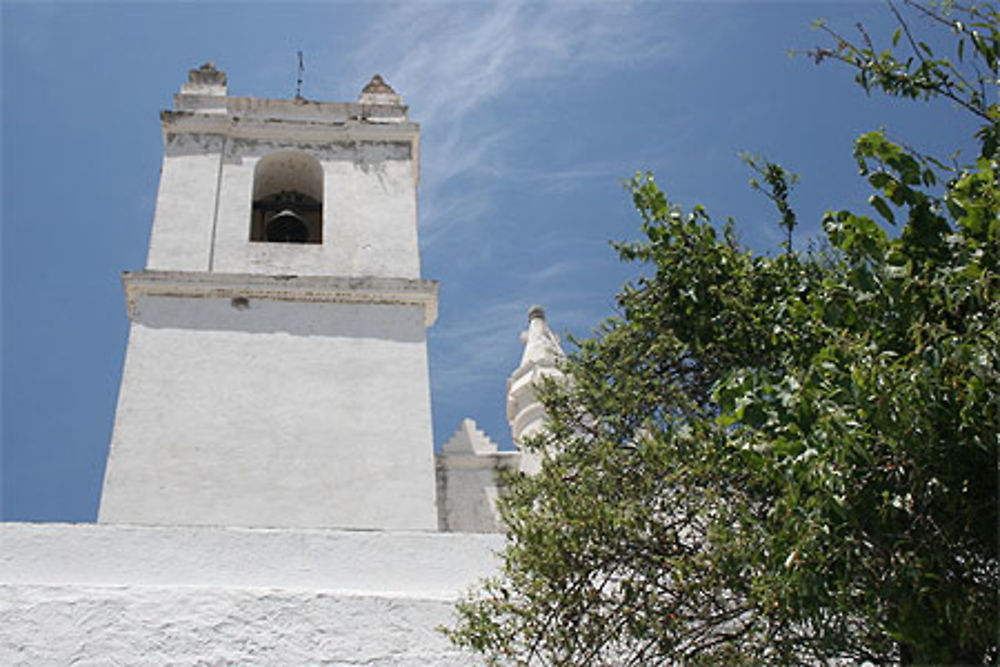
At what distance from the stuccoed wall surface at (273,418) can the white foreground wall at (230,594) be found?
205 centimetres

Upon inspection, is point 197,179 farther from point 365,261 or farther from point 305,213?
point 365,261

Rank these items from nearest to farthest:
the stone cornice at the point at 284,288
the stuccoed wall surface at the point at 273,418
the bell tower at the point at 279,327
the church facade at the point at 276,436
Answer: the church facade at the point at 276,436 < the stuccoed wall surface at the point at 273,418 < the bell tower at the point at 279,327 < the stone cornice at the point at 284,288

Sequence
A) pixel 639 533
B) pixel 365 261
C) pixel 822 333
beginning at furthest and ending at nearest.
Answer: pixel 365 261 < pixel 639 533 < pixel 822 333

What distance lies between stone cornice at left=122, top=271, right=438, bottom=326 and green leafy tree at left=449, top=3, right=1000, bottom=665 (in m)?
4.86

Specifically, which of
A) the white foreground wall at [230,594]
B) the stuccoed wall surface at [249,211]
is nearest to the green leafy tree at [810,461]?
the white foreground wall at [230,594]

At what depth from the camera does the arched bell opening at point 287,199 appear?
13.6 metres

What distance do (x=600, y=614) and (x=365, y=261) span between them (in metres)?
6.87

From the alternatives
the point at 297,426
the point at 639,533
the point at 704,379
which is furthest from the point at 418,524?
the point at 639,533

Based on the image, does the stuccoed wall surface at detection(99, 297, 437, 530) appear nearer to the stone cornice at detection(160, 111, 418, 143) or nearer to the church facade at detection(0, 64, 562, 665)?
the church facade at detection(0, 64, 562, 665)

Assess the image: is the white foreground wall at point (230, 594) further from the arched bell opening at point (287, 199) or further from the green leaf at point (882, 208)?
the arched bell opening at point (287, 199)

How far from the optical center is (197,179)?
44.1 ft

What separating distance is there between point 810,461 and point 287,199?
32.9 ft

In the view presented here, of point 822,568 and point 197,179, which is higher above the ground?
point 197,179

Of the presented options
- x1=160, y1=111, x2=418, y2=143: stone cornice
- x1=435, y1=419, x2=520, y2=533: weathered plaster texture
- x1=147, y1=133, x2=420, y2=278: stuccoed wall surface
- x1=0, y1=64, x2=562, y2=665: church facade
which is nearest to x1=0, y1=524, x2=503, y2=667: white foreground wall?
A: x1=0, y1=64, x2=562, y2=665: church facade
